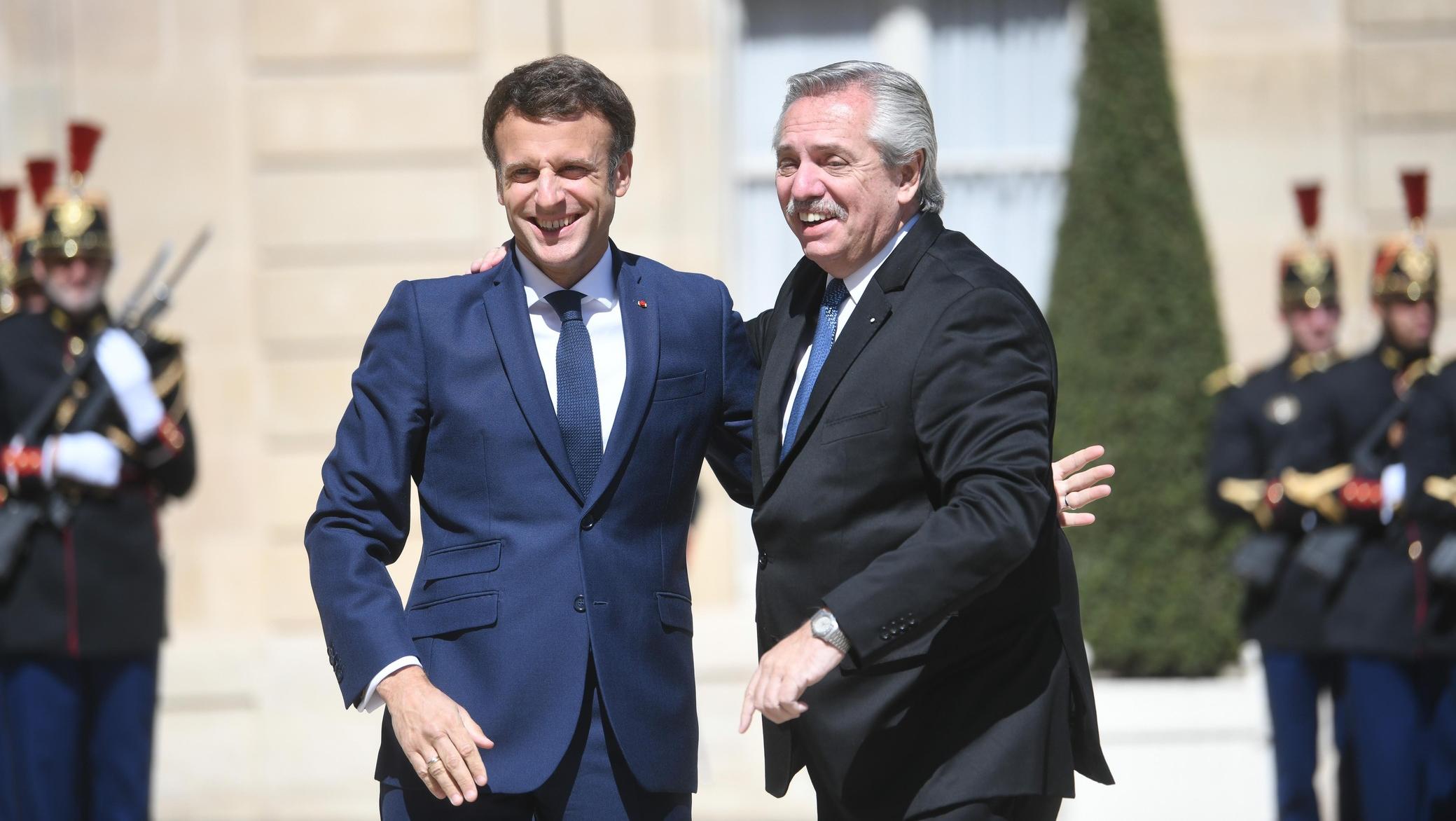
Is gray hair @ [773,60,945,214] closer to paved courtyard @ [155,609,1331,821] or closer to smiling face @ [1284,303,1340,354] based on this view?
smiling face @ [1284,303,1340,354]

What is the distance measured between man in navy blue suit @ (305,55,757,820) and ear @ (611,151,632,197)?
18 mm

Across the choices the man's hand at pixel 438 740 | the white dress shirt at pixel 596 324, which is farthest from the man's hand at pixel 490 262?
the man's hand at pixel 438 740

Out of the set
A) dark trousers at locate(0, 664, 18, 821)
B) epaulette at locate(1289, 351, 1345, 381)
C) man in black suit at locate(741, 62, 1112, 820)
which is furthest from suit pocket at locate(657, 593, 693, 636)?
epaulette at locate(1289, 351, 1345, 381)

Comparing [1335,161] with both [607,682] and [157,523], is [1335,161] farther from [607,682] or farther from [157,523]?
[607,682]

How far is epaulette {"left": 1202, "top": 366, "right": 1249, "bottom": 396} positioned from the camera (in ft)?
24.7

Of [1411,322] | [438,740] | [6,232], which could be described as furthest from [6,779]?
[1411,322]

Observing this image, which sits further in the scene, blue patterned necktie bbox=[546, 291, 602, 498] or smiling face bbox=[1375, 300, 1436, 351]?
smiling face bbox=[1375, 300, 1436, 351]

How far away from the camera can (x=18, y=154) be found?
27.6 ft

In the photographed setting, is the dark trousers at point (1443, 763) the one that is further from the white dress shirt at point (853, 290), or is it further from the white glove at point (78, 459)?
the white glove at point (78, 459)

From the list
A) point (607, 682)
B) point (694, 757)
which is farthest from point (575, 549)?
point (694, 757)

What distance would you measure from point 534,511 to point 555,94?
720 mm

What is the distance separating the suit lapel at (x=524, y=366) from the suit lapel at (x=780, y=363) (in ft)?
1.12

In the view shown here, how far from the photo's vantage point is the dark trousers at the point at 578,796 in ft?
10.1

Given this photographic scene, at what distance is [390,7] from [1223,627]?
4602 millimetres
